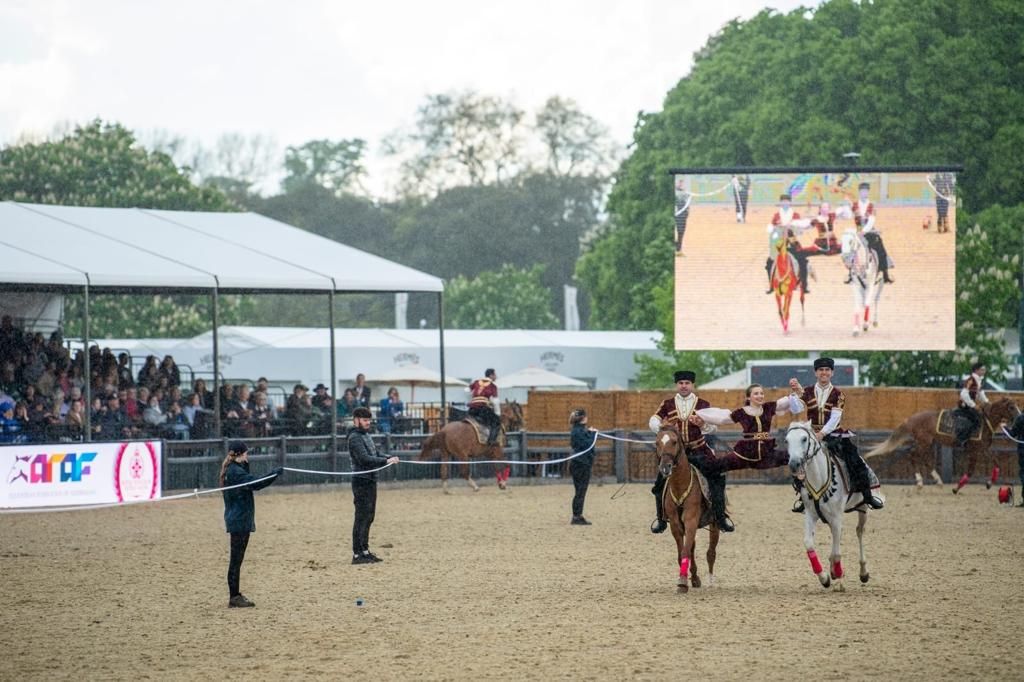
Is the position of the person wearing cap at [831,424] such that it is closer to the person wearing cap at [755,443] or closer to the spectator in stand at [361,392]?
the person wearing cap at [755,443]

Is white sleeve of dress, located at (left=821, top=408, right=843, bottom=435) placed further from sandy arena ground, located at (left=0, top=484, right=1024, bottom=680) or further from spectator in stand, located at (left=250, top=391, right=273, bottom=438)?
spectator in stand, located at (left=250, top=391, right=273, bottom=438)

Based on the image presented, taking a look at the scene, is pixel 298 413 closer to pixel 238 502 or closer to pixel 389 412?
pixel 389 412

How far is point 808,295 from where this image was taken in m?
33.6

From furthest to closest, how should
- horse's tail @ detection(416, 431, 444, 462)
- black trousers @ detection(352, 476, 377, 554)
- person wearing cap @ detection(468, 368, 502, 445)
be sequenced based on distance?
1. horse's tail @ detection(416, 431, 444, 462)
2. person wearing cap @ detection(468, 368, 502, 445)
3. black trousers @ detection(352, 476, 377, 554)

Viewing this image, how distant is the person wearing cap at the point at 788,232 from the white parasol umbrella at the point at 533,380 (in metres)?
15.0

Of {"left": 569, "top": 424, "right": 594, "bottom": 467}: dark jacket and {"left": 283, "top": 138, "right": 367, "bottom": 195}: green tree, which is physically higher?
{"left": 283, "top": 138, "right": 367, "bottom": 195}: green tree

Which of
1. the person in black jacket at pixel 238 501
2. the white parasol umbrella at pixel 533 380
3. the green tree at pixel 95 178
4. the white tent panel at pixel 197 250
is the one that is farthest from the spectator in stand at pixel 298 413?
the green tree at pixel 95 178

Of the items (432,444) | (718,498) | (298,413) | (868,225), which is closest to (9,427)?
(298,413)

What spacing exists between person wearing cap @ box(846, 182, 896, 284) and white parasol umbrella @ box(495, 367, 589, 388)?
15.8 m

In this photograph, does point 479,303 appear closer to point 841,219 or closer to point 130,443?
point 841,219

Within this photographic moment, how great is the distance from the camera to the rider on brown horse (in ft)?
99.4

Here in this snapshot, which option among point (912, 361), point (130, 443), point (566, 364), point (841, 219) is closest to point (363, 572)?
point (130, 443)

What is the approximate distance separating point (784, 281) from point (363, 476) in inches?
647

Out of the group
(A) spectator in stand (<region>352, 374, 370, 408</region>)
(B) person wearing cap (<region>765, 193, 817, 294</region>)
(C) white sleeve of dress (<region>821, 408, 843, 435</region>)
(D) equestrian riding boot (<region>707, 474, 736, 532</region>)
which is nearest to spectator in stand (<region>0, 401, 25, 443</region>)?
(A) spectator in stand (<region>352, 374, 370, 408</region>)
